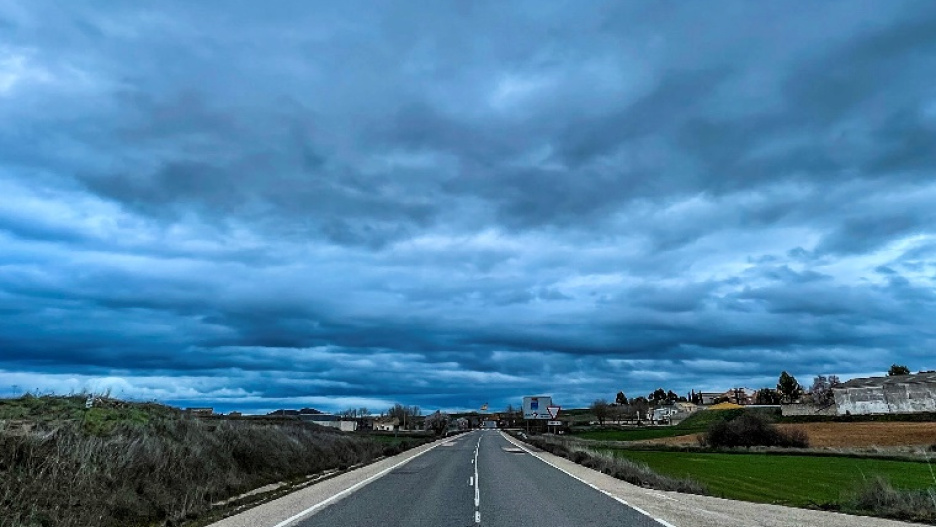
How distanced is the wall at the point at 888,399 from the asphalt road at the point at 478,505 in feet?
350

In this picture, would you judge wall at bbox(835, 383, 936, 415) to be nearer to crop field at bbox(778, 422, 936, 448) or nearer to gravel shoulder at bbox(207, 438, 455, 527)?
crop field at bbox(778, 422, 936, 448)

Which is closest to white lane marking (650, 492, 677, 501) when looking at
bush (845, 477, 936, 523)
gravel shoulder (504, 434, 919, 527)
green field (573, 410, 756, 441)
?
gravel shoulder (504, 434, 919, 527)

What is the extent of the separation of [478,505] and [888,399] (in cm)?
12021

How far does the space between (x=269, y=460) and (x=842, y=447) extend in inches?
2310

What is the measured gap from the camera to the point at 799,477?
4019 cm

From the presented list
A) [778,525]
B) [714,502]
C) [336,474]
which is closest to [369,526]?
[778,525]

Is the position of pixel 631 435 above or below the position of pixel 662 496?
above

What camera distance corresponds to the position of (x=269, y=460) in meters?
32.2

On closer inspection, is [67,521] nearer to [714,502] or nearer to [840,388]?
[714,502]

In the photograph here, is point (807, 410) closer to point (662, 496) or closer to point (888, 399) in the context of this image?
point (888, 399)

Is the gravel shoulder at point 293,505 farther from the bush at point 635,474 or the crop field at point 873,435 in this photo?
the crop field at point 873,435

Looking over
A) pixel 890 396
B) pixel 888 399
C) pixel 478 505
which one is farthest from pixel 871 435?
pixel 478 505

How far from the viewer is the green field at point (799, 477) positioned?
93.9ft

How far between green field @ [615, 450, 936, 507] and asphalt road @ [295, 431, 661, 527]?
281 inches
